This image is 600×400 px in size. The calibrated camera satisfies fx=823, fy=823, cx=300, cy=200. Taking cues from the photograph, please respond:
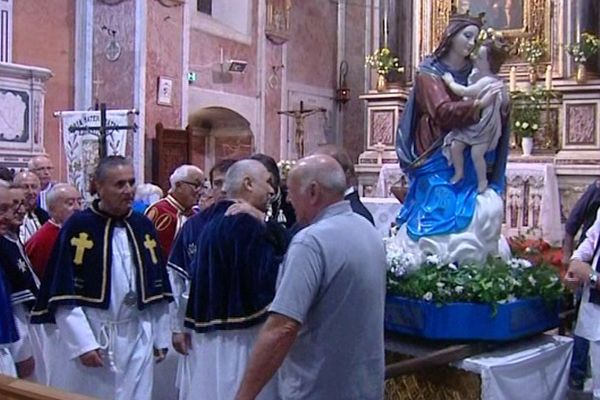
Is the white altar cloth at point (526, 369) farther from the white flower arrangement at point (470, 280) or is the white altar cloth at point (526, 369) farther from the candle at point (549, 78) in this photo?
the candle at point (549, 78)

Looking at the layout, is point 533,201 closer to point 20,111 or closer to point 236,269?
point 20,111

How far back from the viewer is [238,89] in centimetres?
1298

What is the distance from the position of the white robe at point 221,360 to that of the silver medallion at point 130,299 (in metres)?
0.33

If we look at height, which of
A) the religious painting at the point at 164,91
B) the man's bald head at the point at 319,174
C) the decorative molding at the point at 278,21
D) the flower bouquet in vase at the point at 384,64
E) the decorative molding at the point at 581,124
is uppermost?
the decorative molding at the point at 278,21

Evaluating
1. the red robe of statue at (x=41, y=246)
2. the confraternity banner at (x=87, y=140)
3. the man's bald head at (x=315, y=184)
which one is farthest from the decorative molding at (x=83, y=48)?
the man's bald head at (x=315, y=184)

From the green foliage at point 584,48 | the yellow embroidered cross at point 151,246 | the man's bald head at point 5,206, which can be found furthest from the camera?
the green foliage at point 584,48

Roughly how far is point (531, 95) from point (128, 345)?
8.87 metres

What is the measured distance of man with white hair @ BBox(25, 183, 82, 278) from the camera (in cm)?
443

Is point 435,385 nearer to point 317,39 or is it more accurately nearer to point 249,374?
point 249,374

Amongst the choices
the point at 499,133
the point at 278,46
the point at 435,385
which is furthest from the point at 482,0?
the point at 435,385

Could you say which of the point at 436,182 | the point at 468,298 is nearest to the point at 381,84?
the point at 436,182

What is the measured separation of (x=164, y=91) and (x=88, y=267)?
7.75m

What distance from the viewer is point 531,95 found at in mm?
11383

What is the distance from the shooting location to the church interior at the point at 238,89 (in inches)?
367
